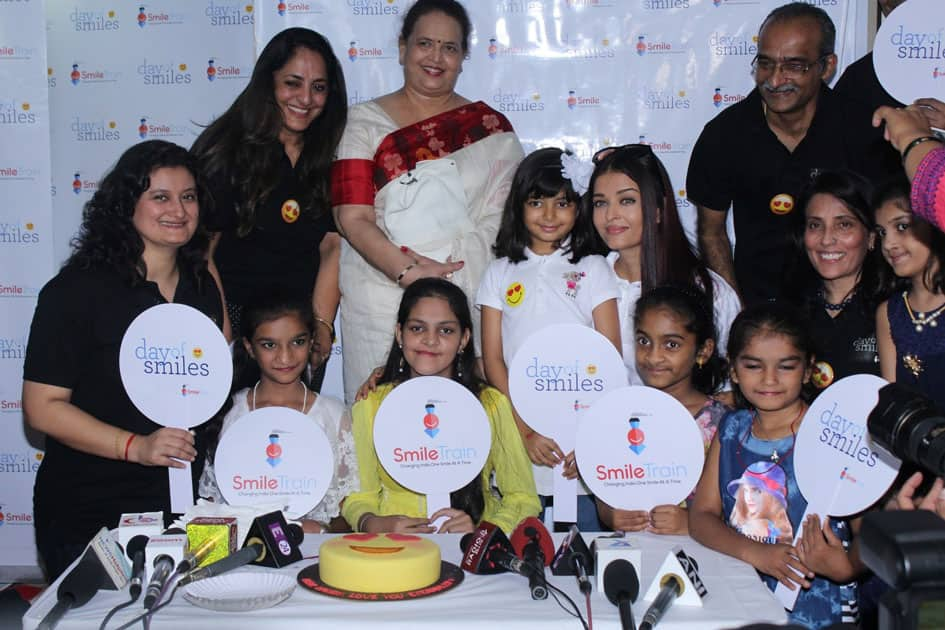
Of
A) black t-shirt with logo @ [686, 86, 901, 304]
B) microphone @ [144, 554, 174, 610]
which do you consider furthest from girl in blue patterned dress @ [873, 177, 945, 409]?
microphone @ [144, 554, 174, 610]

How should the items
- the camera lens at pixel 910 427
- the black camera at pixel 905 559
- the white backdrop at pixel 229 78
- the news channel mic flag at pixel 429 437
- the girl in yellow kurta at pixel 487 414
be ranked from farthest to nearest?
the white backdrop at pixel 229 78, the girl in yellow kurta at pixel 487 414, the news channel mic flag at pixel 429 437, the camera lens at pixel 910 427, the black camera at pixel 905 559

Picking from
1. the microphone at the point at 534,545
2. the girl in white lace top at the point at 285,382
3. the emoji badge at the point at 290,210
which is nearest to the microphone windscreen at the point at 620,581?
the microphone at the point at 534,545

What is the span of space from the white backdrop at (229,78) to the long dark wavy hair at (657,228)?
3.77ft

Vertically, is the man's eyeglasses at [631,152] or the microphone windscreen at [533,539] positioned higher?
the man's eyeglasses at [631,152]

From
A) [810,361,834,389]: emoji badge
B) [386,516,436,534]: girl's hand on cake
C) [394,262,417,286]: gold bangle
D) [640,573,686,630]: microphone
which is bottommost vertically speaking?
[386,516,436,534]: girl's hand on cake

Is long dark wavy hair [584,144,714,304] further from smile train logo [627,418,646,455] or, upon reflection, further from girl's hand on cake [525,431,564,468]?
smile train logo [627,418,646,455]

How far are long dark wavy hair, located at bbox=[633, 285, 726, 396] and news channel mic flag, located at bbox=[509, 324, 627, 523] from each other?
0.22 meters

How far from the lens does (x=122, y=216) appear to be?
9.34ft

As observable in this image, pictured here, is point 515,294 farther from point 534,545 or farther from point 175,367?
point 534,545

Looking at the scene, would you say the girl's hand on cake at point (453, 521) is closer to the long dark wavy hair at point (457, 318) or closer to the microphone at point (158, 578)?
the long dark wavy hair at point (457, 318)

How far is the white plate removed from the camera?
190 cm

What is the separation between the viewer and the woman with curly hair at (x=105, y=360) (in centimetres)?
267

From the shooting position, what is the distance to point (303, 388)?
300cm

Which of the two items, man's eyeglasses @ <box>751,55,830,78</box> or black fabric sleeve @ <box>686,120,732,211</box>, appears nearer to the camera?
man's eyeglasses @ <box>751,55,830,78</box>
